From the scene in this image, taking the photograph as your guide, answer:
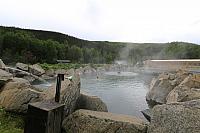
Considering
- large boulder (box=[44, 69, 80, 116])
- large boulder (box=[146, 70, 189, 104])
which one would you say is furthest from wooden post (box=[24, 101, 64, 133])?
large boulder (box=[146, 70, 189, 104])

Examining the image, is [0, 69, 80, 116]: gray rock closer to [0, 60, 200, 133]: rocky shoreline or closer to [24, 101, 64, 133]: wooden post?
[0, 60, 200, 133]: rocky shoreline

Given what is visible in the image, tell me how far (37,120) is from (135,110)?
9.16m

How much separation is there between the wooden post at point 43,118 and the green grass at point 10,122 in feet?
3.43

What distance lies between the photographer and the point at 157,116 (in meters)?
5.30

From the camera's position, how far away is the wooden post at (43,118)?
5305mm

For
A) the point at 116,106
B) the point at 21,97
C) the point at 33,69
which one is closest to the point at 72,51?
the point at 33,69

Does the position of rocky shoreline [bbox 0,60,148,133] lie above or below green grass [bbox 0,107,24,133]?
above

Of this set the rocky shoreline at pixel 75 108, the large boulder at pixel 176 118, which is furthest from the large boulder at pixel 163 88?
the large boulder at pixel 176 118

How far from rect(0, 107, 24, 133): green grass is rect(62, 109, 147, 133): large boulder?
4.14ft

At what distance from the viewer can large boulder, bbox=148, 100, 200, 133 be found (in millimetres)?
4965

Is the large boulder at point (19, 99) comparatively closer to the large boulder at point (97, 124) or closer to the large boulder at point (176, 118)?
the large boulder at point (97, 124)

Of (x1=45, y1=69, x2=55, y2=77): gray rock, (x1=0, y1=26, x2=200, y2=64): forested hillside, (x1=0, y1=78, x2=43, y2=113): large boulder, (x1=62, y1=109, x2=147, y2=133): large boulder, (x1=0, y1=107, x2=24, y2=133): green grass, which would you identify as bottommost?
(x1=45, y1=69, x2=55, y2=77): gray rock

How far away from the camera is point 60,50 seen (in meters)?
70.1

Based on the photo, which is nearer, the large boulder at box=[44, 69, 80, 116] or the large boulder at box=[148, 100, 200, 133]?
the large boulder at box=[148, 100, 200, 133]
